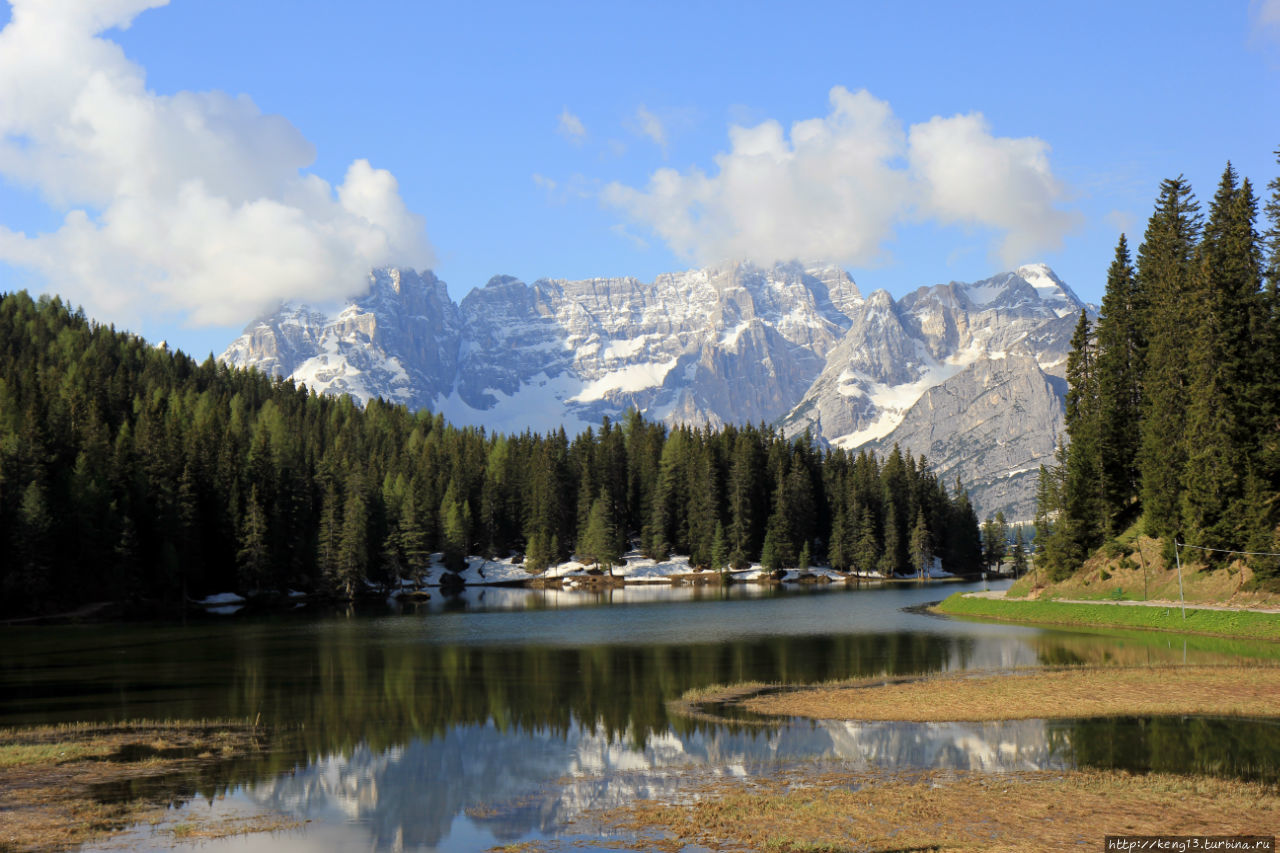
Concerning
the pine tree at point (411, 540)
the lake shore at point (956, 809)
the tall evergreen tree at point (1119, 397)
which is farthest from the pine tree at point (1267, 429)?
the pine tree at point (411, 540)

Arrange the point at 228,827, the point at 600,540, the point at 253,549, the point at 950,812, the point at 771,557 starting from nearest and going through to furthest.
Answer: the point at 950,812 → the point at 228,827 → the point at 253,549 → the point at 771,557 → the point at 600,540

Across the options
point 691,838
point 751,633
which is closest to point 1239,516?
point 751,633

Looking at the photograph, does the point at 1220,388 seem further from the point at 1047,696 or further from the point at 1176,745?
the point at 1176,745

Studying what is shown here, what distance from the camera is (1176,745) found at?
31.5 meters

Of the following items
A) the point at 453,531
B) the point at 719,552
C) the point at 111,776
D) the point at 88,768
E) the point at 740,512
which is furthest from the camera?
the point at 740,512

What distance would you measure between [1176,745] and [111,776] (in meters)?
32.1

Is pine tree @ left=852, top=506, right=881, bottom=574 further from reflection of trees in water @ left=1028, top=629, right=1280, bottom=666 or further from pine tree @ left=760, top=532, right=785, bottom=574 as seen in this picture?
reflection of trees in water @ left=1028, top=629, right=1280, bottom=666

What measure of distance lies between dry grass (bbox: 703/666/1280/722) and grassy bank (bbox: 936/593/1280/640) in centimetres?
1681

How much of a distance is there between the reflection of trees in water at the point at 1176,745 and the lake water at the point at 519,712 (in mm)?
141

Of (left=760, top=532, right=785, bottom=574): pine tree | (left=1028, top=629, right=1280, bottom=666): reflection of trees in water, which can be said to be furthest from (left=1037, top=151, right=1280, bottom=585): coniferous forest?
(left=760, top=532, right=785, bottom=574): pine tree

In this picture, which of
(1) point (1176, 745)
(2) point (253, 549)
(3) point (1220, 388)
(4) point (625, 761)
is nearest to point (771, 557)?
(2) point (253, 549)

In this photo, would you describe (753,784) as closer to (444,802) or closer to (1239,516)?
(444,802)

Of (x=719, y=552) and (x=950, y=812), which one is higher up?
(x=719, y=552)

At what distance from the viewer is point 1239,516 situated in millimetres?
66812
